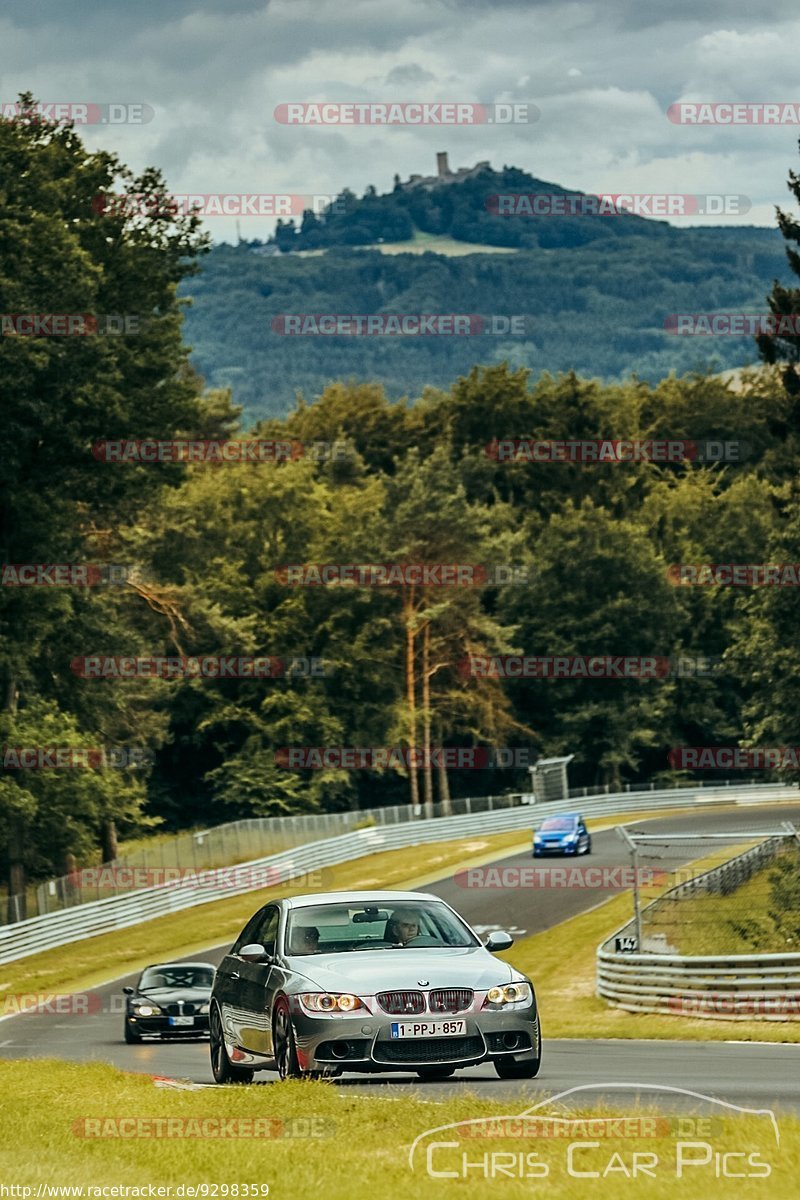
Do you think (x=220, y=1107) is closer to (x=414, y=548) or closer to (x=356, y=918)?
(x=356, y=918)

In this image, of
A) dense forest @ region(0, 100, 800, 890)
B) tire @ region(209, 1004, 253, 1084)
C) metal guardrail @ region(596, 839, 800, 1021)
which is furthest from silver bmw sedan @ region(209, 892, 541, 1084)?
dense forest @ region(0, 100, 800, 890)

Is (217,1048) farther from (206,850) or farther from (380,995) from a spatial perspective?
(206,850)

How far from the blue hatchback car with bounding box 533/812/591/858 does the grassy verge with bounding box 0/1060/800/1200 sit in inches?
1852

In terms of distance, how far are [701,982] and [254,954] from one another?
46.1 feet

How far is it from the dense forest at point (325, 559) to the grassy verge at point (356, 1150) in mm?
35012

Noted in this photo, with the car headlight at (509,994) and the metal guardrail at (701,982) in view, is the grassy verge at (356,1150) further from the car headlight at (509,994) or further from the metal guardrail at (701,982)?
the metal guardrail at (701,982)

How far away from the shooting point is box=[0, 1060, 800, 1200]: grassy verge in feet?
26.7

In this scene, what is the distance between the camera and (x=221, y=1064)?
14.8 metres

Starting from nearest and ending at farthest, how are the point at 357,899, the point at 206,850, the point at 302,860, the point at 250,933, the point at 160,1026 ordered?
1. the point at 357,899
2. the point at 250,933
3. the point at 160,1026
4. the point at 206,850
5. the point at 302,860

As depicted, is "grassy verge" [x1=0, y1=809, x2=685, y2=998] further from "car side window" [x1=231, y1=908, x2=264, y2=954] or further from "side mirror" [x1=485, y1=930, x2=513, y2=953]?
"side mirror" [x1=485, y1=930, x2=513, y2=953]

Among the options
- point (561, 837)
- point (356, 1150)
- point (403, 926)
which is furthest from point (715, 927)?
point (561, 837)

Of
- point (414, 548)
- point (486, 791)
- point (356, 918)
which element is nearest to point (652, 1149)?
point (356, 918)

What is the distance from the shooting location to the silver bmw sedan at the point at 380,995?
1257 cm

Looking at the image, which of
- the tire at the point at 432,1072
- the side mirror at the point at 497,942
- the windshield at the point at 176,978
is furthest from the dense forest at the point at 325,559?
the tire at the point at 432,1072
